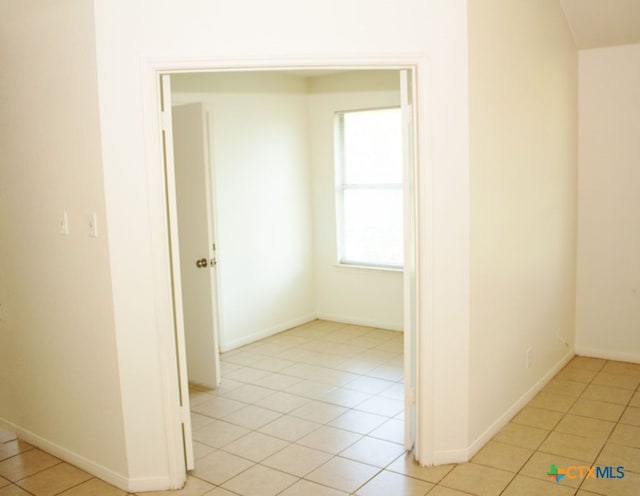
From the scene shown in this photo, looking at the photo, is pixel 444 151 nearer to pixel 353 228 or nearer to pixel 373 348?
pixel 373 348

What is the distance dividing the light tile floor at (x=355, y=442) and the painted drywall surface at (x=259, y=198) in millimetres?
834

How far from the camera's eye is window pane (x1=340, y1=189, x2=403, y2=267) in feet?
18.3

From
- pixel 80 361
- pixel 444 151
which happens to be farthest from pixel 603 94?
pixel 80 361

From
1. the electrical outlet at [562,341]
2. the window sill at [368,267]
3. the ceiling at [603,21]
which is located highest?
the ceiling at [603,21]

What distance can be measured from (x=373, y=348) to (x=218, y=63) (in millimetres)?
3008

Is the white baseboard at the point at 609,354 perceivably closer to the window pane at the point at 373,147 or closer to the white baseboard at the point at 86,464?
the window pane at the point at 373,147

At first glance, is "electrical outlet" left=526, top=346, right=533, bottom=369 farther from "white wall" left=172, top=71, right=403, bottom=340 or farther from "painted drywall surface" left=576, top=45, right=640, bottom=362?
"white wall" left=172, top=71, right=403, bottom=340

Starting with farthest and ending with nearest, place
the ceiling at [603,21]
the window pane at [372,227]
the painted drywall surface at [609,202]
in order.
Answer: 1. the window pane at [372,227]
2. the painted drywall surface at [609,202]
3. the ceiling at [603,21]

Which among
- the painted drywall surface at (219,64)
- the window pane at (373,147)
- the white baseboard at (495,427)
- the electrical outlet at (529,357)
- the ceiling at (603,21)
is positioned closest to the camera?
the painted drywall surface at (219,64)

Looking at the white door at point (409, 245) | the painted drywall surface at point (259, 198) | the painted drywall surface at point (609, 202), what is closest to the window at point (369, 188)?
the painted drywall surface at point (259, 198)

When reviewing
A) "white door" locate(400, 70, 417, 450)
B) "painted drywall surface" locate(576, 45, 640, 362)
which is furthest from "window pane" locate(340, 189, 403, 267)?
"white door" locate(400, 70, 417, 450)

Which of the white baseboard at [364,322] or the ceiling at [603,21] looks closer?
the ceiling at [603,21]

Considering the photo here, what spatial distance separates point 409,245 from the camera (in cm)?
307

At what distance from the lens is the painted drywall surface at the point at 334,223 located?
217 inches
